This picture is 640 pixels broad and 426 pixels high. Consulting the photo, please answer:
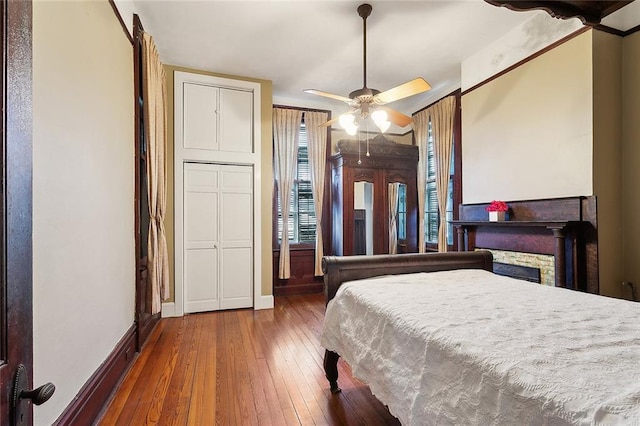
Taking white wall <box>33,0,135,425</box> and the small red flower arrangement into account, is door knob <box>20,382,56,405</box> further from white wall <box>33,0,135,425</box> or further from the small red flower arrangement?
the small red flower arrangement

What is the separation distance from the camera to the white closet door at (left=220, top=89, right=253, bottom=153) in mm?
3857

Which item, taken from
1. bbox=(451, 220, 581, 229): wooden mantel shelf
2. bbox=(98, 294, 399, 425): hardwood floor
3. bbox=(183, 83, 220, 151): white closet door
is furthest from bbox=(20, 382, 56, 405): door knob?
bbox=(183, 83, 220, 151): white closet door

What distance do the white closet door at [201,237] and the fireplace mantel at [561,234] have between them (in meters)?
3.18

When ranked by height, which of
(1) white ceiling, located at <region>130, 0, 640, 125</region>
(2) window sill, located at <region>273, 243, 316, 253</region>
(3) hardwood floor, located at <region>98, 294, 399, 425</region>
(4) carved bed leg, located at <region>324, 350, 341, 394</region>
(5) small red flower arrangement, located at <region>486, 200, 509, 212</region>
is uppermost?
(1) white ceiling, located at <region>130, 0, 640, 125</region>

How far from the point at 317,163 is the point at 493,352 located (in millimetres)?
3984

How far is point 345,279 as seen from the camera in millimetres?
2012

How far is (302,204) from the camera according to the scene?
15.7 feet

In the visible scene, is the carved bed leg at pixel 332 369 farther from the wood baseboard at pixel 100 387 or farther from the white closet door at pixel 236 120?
the white closet door at pixel 236 120

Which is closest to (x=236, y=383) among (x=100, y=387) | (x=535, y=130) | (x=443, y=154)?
(x=100, y=387)

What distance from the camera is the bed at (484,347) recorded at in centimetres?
77

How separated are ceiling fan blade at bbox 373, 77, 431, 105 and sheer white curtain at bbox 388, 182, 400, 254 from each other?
2.12 m

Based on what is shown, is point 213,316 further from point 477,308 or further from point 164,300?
point 477,308

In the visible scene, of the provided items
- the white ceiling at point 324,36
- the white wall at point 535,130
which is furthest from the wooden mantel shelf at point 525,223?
the white ceiling at point 324,36

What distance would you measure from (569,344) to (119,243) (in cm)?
260
